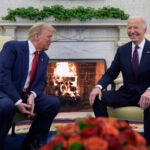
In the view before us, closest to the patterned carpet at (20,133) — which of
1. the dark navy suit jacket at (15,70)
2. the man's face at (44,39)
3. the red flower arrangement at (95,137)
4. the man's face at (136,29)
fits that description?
the dark navy suit jacket at (15,70)

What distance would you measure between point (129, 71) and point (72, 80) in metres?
2.30

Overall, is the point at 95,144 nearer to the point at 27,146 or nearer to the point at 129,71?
the point at 27,146

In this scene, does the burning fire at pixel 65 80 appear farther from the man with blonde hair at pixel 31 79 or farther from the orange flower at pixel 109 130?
the orange flower at pixel 109 130

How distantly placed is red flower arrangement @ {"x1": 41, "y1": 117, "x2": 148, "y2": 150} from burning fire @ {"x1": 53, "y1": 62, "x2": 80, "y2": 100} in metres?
3.97

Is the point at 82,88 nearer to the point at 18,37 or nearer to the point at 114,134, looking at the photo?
the point at 18,37

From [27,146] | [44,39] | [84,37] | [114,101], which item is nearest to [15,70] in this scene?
[44,39]

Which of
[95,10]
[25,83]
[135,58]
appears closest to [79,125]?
[25,83]

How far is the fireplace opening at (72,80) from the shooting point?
5.24 metres

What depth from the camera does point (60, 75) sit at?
17.2ft

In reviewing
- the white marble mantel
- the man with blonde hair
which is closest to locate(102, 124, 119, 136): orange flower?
the man with blonde hair

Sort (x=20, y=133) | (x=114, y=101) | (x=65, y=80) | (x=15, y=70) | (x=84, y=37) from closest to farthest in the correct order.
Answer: (x=15, y=70)
(x=114, y=101)
(x=20, y=133)
(x=84, y=37)
(x=65, y=80)

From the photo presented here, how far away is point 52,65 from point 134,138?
162 inches

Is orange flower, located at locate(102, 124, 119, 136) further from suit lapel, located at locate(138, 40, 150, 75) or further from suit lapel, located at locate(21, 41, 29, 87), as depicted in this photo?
suit lapel, located at locate(138, 40, 150, 75)

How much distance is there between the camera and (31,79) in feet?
9.53
